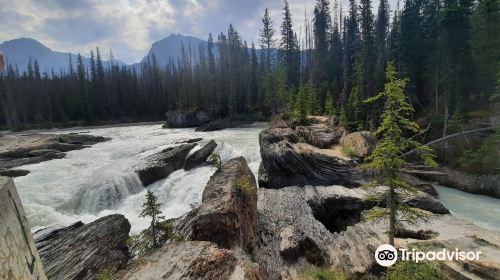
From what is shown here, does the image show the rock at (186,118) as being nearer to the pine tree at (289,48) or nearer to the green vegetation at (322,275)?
the pine tree at (289,48)

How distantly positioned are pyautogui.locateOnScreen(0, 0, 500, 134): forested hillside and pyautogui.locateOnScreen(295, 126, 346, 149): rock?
17.4ft

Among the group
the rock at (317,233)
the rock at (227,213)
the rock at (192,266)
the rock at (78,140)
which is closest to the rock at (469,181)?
the rock at (317,233)

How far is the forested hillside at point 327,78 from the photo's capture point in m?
28.2

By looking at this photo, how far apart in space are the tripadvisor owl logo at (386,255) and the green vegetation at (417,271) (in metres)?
0.87

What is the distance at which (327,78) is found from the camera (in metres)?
55.7

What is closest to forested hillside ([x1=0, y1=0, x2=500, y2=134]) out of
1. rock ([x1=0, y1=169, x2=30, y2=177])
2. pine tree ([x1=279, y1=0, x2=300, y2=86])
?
pine tree ([x1=279, y1=0, x2=300, y2=86])

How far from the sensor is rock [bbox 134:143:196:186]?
21.6m

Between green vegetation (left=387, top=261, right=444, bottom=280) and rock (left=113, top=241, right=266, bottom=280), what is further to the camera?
green vegetation (left=387, top=261, right=444, bottom=280)

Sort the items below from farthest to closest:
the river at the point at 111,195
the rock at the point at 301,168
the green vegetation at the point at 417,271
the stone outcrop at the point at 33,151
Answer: the stone outcrop at the point at 33,151 → the rock at the point at 301,168 → the river at the point at 111,195 → the green vegetation at the point at 417,271

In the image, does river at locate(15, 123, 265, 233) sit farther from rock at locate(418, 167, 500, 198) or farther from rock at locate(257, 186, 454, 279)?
rock at locate(418, 167, 500, 198)

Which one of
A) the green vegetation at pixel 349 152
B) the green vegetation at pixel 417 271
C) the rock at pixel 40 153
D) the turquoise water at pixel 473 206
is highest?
the green vegetation at pixel 349 152

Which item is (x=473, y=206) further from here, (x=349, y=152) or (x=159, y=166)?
(x=159, y=166)

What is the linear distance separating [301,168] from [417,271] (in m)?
11.4

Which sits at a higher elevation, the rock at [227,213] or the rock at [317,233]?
the rock at [227,213]
